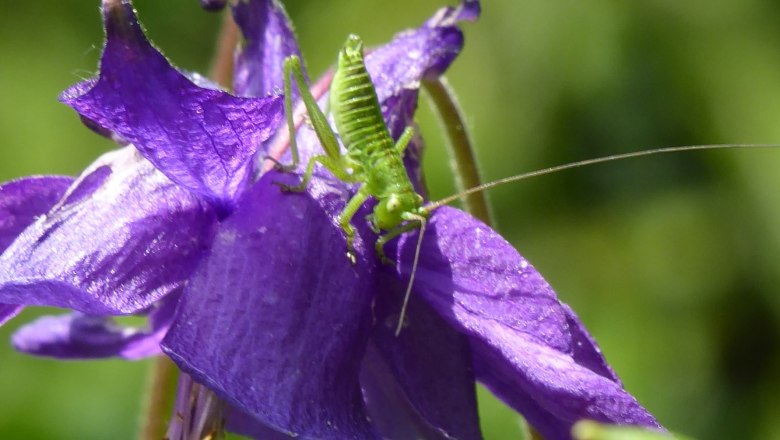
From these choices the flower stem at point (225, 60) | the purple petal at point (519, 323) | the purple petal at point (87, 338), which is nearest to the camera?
the purple petal at point (519, 323)

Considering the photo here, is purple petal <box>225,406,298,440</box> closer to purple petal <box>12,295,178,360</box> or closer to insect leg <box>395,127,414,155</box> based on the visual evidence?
purple petal <box>12,295,178,360</box>

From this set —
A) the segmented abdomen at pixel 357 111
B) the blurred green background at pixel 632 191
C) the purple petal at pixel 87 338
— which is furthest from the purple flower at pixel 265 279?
the blurred green background at pixel 632 191

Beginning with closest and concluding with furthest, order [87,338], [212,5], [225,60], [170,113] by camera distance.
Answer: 1. [170,113]
2. [212,5]
3. [87,338]
4. [225,60]

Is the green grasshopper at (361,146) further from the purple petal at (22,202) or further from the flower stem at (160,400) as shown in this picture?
the flower stem at (160,400)

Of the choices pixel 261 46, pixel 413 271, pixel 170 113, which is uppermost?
pixel 261 46

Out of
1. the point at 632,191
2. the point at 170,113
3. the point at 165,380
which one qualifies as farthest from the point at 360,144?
the point at 632,191

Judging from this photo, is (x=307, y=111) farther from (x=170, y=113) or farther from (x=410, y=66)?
(x=170, y=113)

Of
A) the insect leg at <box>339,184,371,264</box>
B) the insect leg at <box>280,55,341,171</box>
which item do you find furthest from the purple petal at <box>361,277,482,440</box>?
the insect leg at <box>280,55,341,171</box>
